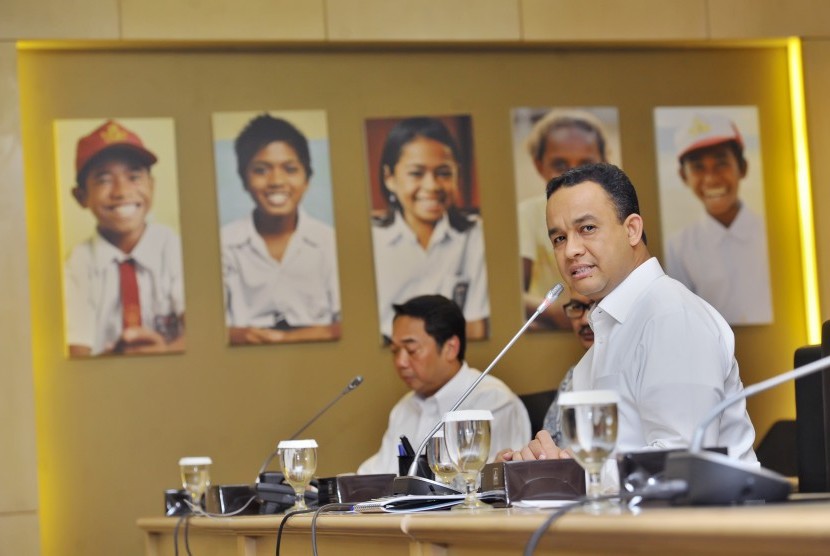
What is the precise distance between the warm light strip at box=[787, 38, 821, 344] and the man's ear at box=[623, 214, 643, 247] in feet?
10.3

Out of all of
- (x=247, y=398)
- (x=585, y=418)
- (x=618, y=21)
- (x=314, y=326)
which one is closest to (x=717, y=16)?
(x=618, y=21)

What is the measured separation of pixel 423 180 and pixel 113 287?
4.65 ft

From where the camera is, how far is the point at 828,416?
7.93 ft

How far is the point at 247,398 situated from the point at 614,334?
287 cm

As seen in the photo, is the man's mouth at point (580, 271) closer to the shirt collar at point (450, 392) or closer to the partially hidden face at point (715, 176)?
the shirt collar at point (450, 392)

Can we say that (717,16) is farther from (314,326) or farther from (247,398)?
(247,398)

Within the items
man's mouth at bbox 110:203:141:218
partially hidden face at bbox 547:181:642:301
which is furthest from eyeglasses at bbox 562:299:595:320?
man's mouth at bbox 110:203:141:218

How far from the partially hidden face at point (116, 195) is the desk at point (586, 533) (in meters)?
2.75

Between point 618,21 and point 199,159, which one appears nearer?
point 199,159

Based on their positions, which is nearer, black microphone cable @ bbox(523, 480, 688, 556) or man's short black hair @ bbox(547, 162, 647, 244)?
black microphone cable @ bbox(523, 480, 688, 556)

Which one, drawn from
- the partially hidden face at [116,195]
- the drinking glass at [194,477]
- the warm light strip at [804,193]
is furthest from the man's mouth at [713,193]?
the drinking glass at [194,477]

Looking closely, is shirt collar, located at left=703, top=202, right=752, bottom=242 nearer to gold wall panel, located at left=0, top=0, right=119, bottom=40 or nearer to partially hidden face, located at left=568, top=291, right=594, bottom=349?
partially hidden face, located at left=568, top=291, right=594, bottom=349

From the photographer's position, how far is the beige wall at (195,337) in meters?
5.10

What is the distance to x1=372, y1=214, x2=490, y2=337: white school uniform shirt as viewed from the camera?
17.9ft
